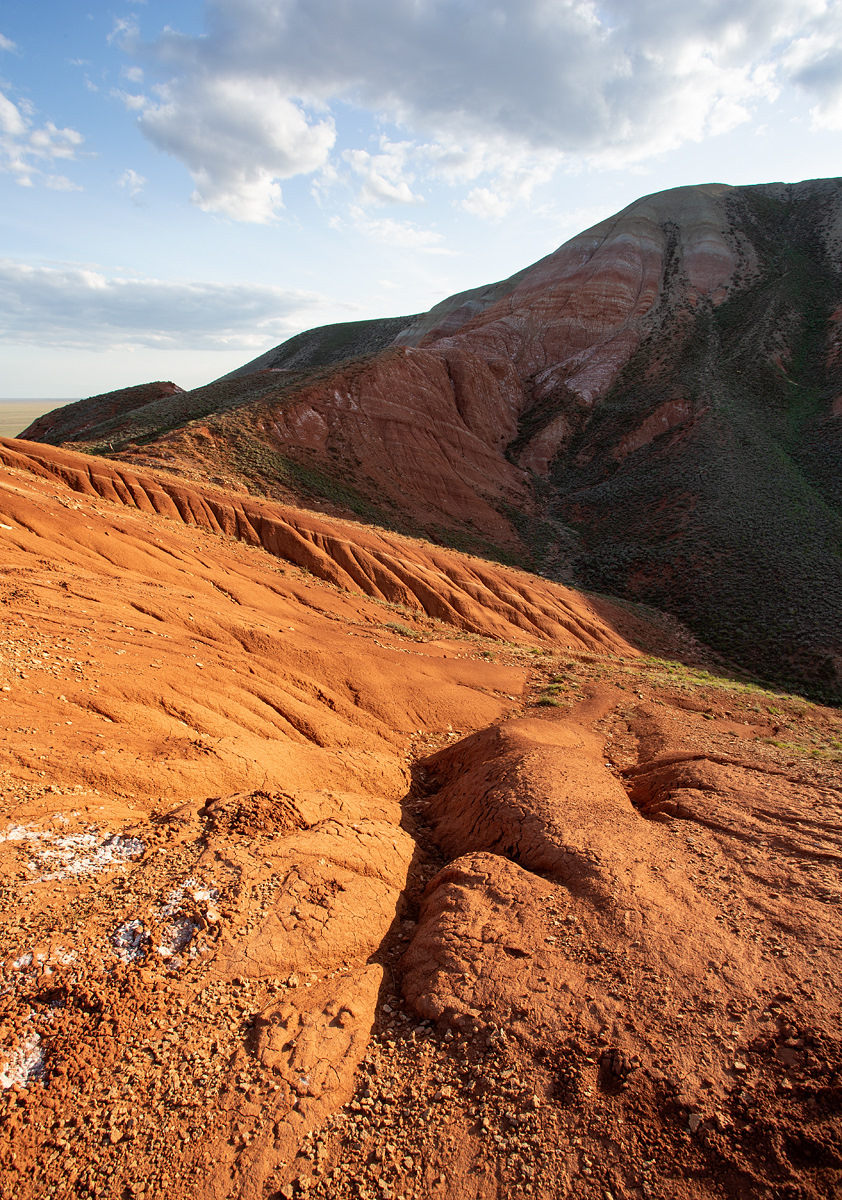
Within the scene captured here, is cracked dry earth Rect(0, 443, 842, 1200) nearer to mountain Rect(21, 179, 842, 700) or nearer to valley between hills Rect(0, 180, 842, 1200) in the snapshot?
valley between hills Rect(0, 180, 842, 1200)

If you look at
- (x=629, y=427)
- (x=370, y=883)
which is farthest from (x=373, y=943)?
(x=629, y=427)

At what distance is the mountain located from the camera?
3334cm

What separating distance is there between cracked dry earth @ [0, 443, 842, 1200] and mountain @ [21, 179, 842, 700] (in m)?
22.0

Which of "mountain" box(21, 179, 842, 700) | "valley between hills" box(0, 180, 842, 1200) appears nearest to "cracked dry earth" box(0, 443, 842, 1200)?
"valley between hills" box(0, 180, 842, 1200)

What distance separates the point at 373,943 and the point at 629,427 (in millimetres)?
51007

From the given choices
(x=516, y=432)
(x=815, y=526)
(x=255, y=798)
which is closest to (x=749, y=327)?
(x=516, y=432)

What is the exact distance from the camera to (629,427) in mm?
49906

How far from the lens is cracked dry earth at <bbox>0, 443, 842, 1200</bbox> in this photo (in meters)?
4.14

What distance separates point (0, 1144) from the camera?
389 centimetres

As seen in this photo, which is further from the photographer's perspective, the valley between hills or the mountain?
the mountain

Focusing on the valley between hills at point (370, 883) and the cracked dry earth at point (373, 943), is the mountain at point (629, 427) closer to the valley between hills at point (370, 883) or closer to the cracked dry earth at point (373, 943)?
the valley between hills at point (370, 883)

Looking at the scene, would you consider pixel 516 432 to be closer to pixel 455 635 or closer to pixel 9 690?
pixel 455 635

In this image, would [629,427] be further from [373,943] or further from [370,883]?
[373,943]

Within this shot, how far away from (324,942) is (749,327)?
66.1 meters
